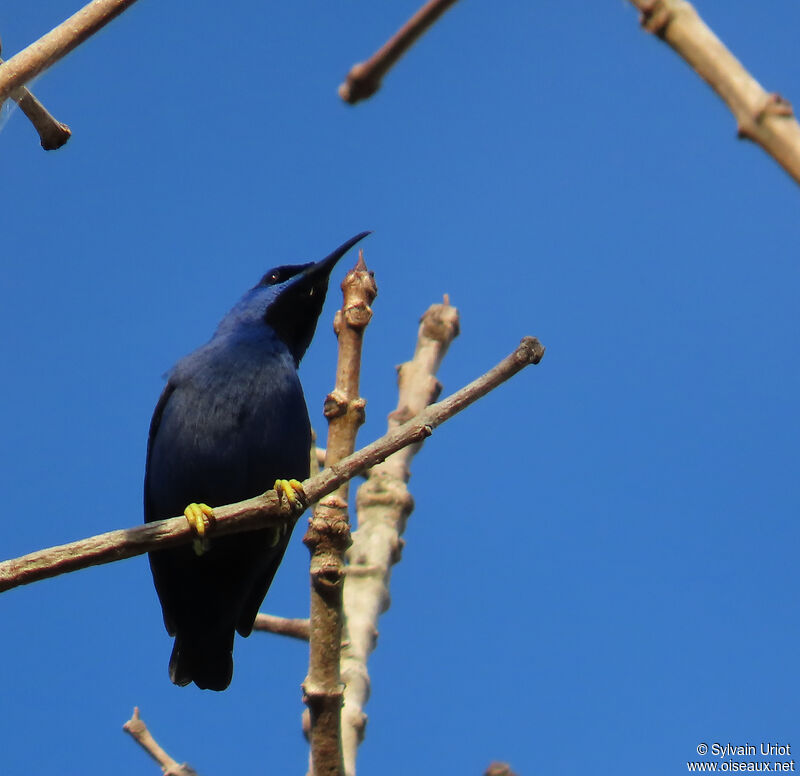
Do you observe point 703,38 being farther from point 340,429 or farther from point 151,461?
point 151,461

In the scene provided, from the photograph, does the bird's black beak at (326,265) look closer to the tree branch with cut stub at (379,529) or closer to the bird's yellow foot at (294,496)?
the tree branch with cut stub at (379,529)

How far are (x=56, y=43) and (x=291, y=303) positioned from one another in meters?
4.77

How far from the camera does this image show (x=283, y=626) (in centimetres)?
553

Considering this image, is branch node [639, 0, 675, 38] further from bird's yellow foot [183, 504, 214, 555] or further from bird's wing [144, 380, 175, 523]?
bird's wing [144, 380, 175, 523]

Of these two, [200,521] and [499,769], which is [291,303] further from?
[499,769]

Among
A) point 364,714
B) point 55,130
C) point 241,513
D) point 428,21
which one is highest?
point 55,130

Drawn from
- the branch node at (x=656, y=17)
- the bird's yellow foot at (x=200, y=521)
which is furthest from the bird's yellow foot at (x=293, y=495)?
the branch node at (x=656, y=17)

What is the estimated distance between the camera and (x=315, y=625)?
12.2 ft

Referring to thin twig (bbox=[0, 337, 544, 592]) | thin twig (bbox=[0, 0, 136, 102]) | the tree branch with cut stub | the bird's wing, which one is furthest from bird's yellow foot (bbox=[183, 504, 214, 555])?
thin twig (bbox=[0, 0, 136, 102])

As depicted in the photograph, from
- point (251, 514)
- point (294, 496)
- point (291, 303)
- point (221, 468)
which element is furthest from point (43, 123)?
point (291, 303)

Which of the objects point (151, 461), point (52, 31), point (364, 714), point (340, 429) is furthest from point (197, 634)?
point (52, 31)

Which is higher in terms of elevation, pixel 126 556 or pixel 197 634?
pixel 197 634

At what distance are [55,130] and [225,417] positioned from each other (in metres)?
3.03

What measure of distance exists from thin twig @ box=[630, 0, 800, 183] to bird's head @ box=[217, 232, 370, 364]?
569 centimetres
